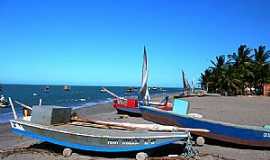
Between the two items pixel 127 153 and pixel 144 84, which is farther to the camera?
pixel 144 84

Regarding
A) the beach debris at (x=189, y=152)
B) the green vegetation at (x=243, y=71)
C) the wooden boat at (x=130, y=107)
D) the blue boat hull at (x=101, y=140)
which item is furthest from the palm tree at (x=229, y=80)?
the blue boat hull at (x=101, y=140)

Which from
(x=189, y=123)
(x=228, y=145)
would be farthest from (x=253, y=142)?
(x=189, y=123)

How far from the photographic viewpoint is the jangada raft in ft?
36.8

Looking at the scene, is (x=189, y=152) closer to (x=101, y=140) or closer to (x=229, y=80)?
(x=101, y=140)

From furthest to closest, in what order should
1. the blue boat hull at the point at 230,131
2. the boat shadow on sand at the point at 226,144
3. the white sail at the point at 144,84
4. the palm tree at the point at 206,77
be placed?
the palm tree at the point at 206,77 → the white sail at the point at 144,84 → the boat shadow on sand at the point at 226,144 → the blue boat hull at the point at 230,131

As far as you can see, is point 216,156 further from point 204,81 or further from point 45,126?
point 204,81

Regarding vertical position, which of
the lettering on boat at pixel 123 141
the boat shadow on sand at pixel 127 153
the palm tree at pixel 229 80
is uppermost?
the palm tree at pixel 229 80

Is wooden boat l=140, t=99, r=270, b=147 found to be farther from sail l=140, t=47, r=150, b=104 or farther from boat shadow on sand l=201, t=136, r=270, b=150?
sail l=140, t=47, r=150, b=104

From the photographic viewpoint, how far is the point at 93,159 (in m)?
11.6

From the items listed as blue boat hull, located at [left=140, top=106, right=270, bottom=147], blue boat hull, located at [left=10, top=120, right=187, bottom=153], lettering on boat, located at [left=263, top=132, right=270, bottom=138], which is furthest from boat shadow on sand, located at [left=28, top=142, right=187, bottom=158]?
lettering on boat, located at [left=263, top=132, right=270, bottom=138]

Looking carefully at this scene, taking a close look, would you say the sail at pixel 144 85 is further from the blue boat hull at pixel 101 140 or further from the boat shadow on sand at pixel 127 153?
the blue boat hull at pixel 101 140

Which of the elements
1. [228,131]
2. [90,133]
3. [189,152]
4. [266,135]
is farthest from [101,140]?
[266,135]

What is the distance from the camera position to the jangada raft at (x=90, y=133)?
1121cm

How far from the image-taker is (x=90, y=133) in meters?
11.8
